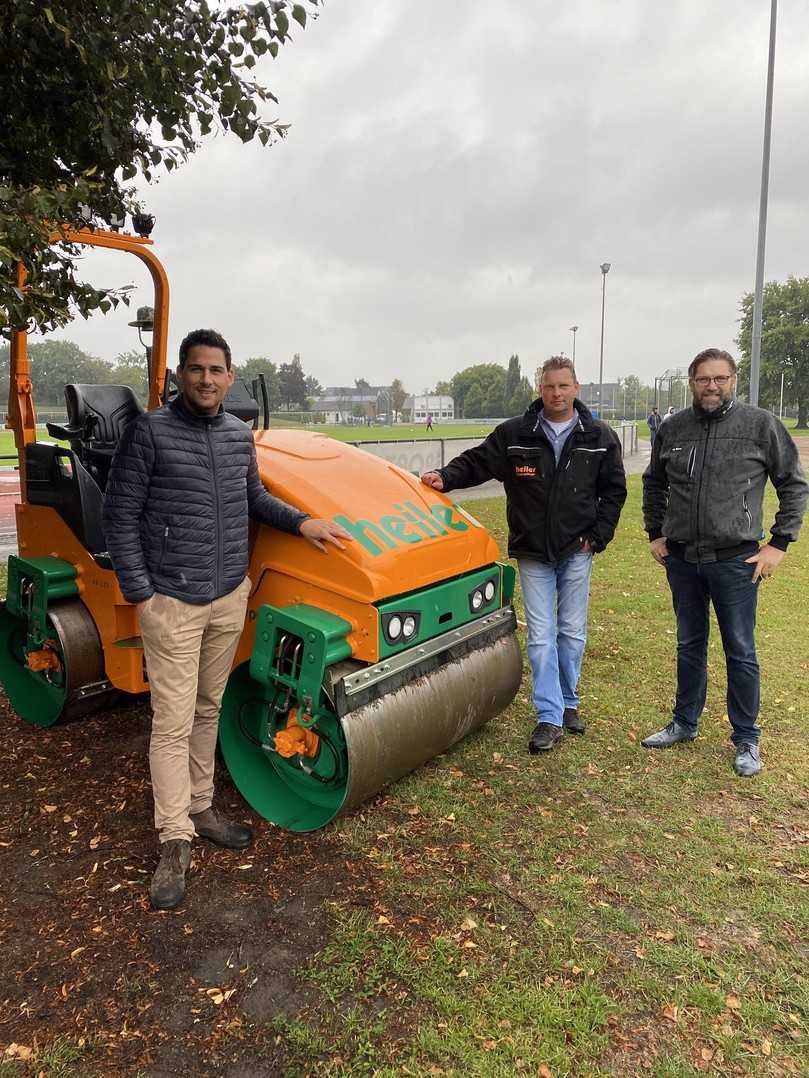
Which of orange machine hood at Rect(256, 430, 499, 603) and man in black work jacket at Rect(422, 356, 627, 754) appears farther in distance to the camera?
man in black work jacket at Rect(422, 356, 627, 754)

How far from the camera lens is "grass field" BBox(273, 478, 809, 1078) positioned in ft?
7.13

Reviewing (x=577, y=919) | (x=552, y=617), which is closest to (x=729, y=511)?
(x=552, y=617)

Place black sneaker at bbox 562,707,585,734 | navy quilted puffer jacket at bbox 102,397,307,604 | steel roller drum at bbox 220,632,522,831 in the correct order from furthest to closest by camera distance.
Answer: black sneaker at bbox 562,707,585,734, steel roller drum at bbox 220,632,522,831, navy quilted puffer jacket at bbox 102,397,307,604

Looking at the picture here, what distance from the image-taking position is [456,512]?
3.64m

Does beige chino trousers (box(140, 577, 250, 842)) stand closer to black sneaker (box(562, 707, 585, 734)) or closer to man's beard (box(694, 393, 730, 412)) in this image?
black sneaker (box(562, 707, 585, 734))

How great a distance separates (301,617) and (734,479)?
6.95ft

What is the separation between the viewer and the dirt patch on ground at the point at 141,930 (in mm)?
2180

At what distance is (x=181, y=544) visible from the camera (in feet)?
8.91

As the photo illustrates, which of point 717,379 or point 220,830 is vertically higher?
point 717,379

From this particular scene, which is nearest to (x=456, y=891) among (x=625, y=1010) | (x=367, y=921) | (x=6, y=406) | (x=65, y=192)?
(x=367, y=921)

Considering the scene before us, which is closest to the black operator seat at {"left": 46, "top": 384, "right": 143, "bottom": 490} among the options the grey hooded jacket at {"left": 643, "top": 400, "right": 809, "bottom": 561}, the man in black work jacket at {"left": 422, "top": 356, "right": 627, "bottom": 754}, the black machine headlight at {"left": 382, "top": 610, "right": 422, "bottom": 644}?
the man in black work jacket at {"left": 422, "top": 356, "right": 627, "bottom": 754}

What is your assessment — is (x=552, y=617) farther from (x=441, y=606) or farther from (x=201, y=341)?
(x=201, y=341)

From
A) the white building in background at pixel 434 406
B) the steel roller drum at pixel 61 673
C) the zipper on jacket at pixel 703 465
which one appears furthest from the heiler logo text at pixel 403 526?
the white building in background at pixel 434 406

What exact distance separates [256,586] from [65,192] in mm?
1586
